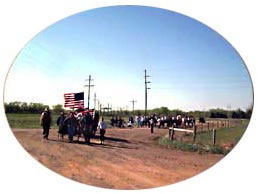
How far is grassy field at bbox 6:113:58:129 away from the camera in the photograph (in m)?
2.27

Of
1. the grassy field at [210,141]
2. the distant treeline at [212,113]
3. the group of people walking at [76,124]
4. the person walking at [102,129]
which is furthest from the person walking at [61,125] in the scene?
the grassy field at [210,141]

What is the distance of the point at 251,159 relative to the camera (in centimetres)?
227

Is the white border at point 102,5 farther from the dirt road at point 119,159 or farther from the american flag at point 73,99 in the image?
the american flag at point 73,99

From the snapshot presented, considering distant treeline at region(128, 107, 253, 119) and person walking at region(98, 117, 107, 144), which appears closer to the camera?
distant treeline at region(128, 107, 253, 119)

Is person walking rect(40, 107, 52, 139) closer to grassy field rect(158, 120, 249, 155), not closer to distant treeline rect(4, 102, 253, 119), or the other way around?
distant treeline rect(4, 102, 253, 119)

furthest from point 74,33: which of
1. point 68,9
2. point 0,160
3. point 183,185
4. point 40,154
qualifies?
point 183,185

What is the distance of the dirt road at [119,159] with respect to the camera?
221cm

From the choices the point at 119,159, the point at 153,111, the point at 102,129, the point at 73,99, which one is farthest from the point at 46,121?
the point at 153,111

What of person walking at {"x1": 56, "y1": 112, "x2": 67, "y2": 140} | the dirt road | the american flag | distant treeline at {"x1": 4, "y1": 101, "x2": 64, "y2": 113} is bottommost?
the dirt road

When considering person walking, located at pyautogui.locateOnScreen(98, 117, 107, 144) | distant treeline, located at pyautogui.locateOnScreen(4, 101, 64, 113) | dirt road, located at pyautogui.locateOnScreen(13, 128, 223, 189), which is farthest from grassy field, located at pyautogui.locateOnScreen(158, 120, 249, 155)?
distant treeline, located at pyautogui.locateOnScreen(4, 101, 64, 113)

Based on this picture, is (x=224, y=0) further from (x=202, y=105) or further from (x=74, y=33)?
(x=74, y=33)

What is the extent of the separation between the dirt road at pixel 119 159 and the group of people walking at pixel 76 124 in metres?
0.04

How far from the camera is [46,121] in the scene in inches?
89.1

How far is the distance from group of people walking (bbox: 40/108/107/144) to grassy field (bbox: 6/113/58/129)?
0.03 meters
